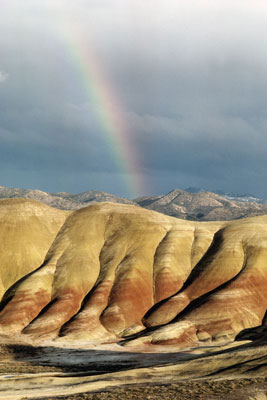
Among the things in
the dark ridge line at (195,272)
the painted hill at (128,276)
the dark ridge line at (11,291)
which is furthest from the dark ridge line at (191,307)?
the dark ridge line at (11,291)

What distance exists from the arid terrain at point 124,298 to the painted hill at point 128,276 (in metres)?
0.30

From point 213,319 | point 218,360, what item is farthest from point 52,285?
point 218,360

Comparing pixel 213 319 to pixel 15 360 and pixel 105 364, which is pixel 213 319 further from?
pixel 15 360

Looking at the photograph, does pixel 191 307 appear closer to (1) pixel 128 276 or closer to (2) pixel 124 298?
(2) pixel 124 298

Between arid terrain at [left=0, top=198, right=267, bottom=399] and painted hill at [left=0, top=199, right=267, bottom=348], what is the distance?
0.98ft

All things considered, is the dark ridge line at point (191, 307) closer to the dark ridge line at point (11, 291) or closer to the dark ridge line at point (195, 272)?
the dark ridge line at point (195, 272)


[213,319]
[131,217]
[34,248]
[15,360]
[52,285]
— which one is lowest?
[15,360]

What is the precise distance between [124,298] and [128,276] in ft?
24.4

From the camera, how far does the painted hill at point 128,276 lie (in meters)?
104

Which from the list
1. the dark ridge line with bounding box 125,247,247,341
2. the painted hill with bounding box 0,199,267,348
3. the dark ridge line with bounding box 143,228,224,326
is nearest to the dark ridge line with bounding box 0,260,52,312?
the painted hill with bounding box 0,199,267,348

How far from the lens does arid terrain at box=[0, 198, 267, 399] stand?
6475 cm

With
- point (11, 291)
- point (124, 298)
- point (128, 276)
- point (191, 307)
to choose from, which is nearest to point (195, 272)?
point (191, 307)

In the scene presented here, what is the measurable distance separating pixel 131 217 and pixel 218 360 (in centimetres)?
8314

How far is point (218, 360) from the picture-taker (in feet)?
205
